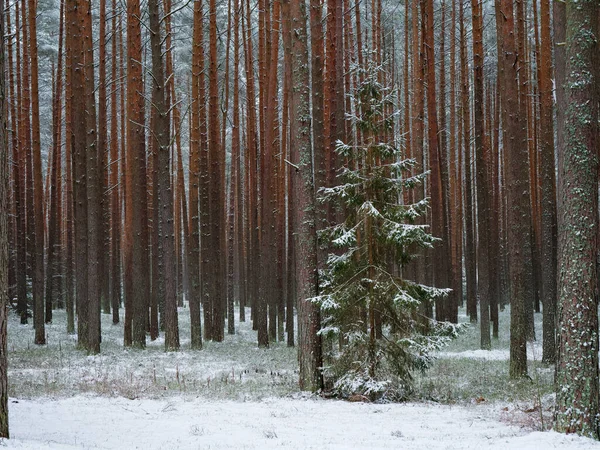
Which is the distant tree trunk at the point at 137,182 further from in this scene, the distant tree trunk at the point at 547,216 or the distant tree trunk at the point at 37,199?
the distant tree trunk at the point at 547,216

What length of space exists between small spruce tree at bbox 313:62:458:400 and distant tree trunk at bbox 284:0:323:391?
298 millimetres

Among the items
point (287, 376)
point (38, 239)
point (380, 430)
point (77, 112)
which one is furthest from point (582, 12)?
point (38, 239)

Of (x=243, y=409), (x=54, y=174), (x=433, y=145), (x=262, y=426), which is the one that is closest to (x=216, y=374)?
(x=243, y=409)

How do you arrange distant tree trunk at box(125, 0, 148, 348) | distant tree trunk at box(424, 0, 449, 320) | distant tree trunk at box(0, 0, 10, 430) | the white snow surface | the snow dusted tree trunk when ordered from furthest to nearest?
the snow dusted tree trunk < distant tree trunk at box(424, 0, 449, 320) < distant tree trunk at box(125, 0, 148, 348) < the white snow surface < distant tree trunk at box(0, 0, 10, 430)

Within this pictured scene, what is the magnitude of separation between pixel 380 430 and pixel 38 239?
14680mm

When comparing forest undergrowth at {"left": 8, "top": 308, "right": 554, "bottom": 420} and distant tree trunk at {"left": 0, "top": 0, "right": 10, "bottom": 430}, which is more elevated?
distant tree trunk at {"left": 0, "top": 0, "right": 10, "bottom": 430}

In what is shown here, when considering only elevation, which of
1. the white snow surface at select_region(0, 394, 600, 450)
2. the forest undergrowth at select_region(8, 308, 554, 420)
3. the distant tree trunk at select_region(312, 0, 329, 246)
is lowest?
the forest undergrowth at select_region(8, 308, 554, 420)

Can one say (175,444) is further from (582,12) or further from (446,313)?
(446,313)

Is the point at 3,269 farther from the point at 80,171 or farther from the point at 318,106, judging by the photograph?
the point at 80,171

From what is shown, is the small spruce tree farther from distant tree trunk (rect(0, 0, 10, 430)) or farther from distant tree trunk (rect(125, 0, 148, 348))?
distant tree trunk (rect(125, 0, 148, 348))

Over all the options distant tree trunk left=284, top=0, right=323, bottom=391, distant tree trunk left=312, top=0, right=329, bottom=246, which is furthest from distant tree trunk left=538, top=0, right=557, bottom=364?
distant tree trunk left=284, top=0, right=323, bottom=391

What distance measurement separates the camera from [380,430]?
262 inches

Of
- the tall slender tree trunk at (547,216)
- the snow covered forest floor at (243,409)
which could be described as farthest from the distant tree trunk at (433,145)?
the snow covered forest floor at (243,409)

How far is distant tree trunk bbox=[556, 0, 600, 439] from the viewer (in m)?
6.05
